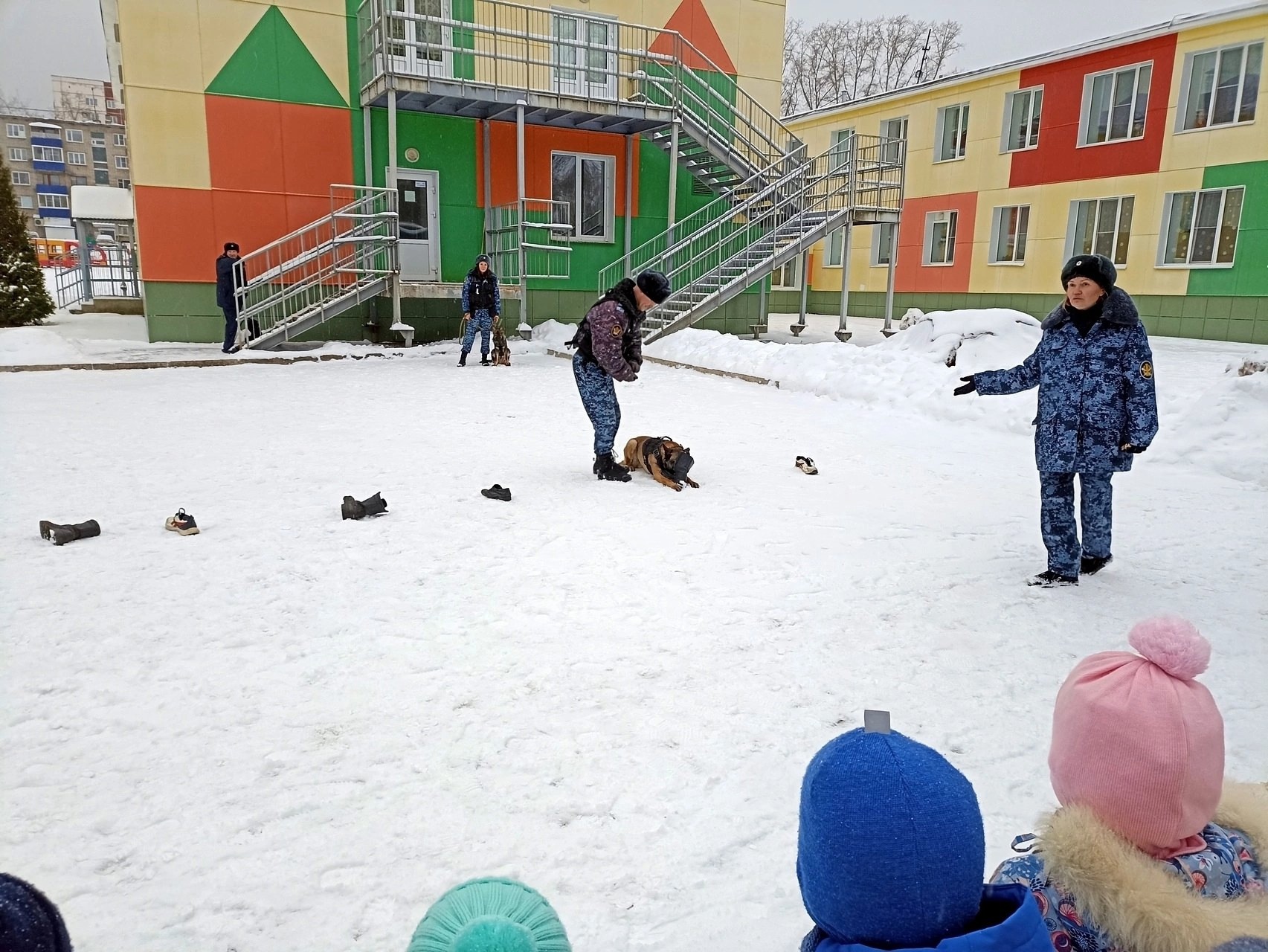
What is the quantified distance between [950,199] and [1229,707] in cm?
2224

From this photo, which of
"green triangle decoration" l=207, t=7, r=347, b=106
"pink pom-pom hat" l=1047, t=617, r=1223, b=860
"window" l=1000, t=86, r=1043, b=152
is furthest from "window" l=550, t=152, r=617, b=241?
"pink pom-pom hat" l=1047, t=617, r=1223, b=860

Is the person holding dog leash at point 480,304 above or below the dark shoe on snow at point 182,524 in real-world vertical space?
above

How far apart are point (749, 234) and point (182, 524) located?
14258 mm

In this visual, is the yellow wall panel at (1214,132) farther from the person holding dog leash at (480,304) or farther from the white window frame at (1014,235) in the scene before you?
the person holding dog leash at (480,304)

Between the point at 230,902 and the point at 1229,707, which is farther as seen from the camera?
the point at 1229,707

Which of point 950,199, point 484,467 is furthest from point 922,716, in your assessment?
point 950,199

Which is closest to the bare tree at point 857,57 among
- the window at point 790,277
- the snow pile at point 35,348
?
the window at point 790,277

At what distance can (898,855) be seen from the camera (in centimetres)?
122

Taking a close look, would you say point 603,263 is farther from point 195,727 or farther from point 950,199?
point 195,727

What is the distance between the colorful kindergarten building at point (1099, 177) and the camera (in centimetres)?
1747

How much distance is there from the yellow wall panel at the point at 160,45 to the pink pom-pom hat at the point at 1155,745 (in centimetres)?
1702

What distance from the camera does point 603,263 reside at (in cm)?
1820

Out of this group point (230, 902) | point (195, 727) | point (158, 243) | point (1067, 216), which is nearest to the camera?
point (230, 902)

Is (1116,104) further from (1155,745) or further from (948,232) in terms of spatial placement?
(1155,745)
